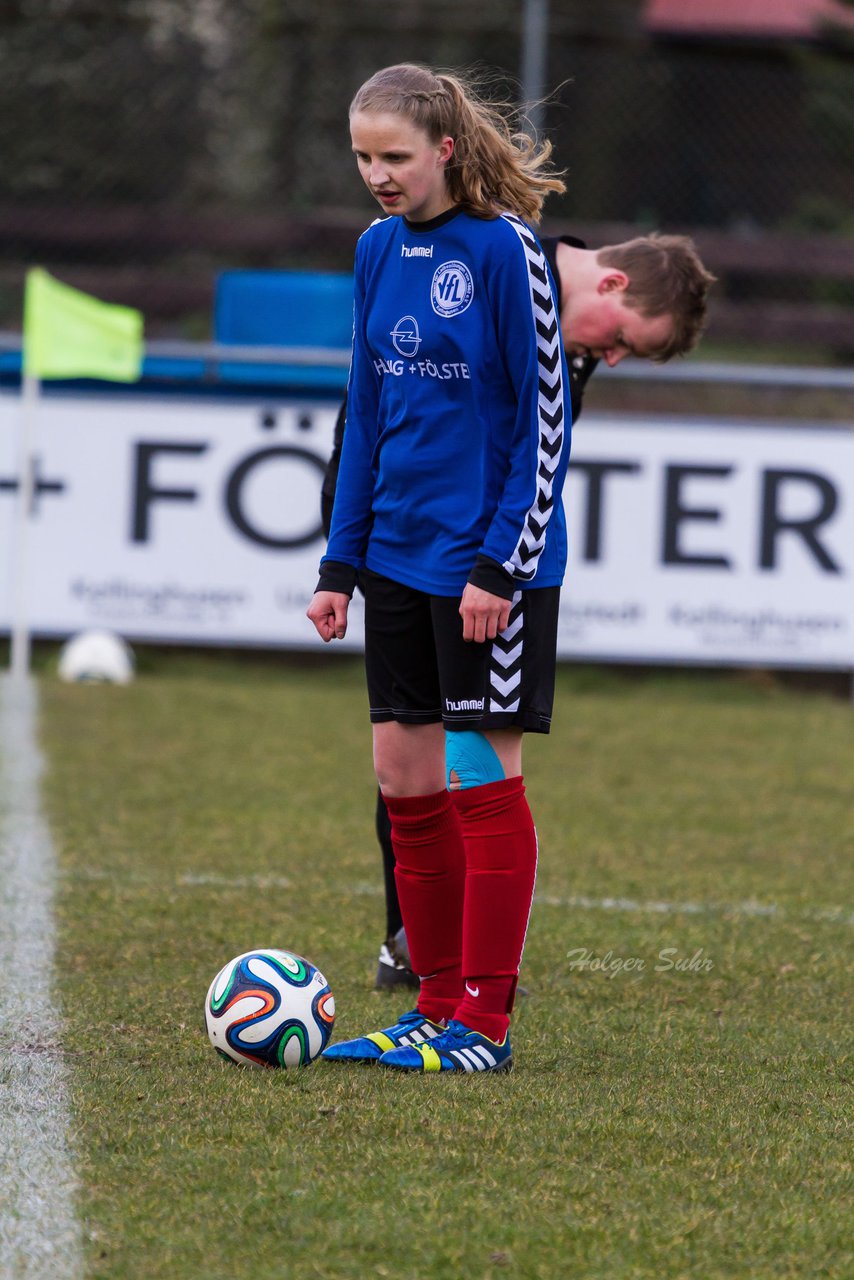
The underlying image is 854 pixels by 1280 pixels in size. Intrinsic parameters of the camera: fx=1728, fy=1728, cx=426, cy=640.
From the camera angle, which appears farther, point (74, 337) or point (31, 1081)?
point (74, 337)

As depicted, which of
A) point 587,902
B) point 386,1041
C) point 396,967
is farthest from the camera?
point 587,902

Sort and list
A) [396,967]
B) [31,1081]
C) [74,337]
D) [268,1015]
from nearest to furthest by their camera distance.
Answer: [31,1081]
[268,1015]
[396,967]
[74,337]

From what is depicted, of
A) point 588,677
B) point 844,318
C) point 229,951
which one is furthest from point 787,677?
point 229,951

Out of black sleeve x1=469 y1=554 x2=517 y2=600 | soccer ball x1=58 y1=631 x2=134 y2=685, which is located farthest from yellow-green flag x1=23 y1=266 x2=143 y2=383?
black sleeve x1=469 y1=554 x2=517 y2=600

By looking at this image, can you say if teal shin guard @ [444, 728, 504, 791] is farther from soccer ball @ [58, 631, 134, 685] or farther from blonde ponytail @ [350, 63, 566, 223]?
soccer ball @ [58, 631, 134, 685]

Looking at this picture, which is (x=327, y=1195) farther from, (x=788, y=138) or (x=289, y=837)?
(x=788, y=138)

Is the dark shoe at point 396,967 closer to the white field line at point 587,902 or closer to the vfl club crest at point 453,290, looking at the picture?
the white field line at point 587,902

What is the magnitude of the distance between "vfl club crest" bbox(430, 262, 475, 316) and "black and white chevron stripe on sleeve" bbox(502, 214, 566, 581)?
0.35 feet

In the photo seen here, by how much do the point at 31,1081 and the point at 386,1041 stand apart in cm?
62

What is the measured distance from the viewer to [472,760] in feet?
9.90

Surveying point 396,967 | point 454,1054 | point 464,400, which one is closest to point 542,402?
point 464,400

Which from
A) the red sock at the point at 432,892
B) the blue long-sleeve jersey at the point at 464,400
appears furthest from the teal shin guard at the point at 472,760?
the blue long-sleeve jersey at the point at 464,400

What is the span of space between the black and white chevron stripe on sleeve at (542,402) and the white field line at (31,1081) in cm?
116

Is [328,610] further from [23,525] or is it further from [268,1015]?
[23,525]
